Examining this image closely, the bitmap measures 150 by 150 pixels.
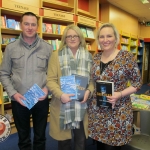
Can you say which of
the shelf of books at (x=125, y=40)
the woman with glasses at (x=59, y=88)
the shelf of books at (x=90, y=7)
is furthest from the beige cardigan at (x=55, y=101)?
the shelf of books at (x=125, y=40)

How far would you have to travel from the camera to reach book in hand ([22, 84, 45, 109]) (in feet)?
5.92

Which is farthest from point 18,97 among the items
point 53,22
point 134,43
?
point 134,43

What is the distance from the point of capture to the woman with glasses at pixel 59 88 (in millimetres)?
1695

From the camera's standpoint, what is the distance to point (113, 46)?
166cm

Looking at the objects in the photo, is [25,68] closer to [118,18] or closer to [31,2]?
[31,2]

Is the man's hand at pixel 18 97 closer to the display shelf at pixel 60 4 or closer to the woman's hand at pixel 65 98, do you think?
the woman's hand at pixel 65 98

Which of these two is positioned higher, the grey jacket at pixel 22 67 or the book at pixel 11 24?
the book at pixel 11 24

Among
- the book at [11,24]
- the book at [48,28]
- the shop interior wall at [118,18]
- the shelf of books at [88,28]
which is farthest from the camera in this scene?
the shop interior wall at [118,18]

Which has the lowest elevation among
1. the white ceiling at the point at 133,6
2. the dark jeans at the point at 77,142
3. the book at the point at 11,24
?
the dark jeans at the point at 77,142

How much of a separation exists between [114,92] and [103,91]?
10cm

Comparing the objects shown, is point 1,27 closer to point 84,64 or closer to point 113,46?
point 84,64

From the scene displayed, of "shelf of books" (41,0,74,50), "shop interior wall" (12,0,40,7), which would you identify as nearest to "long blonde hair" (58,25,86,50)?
"shelf of books" (41,0,74,50)

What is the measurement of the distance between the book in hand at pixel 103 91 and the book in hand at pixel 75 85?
151mm

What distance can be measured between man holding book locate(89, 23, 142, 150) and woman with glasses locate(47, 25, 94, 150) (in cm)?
14
